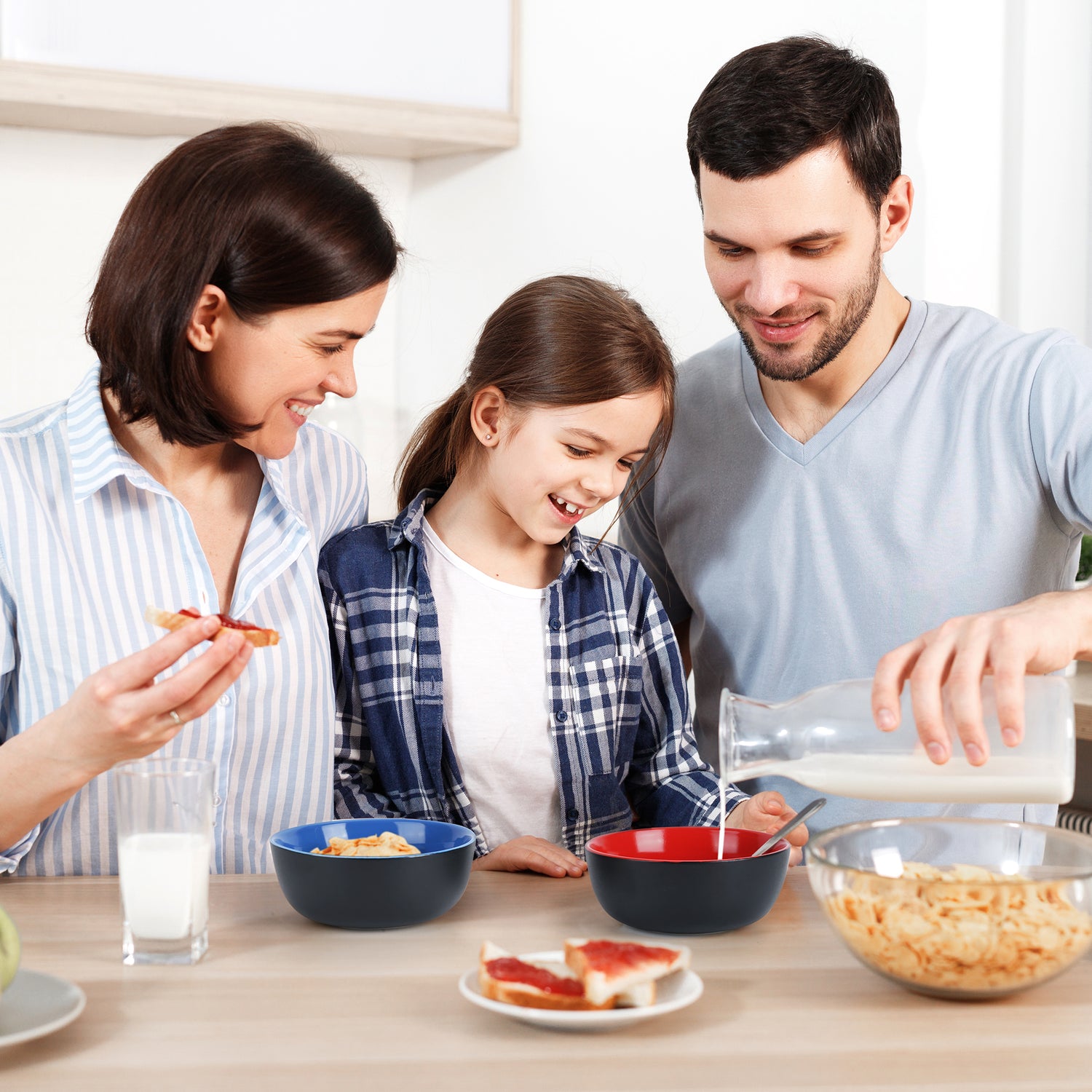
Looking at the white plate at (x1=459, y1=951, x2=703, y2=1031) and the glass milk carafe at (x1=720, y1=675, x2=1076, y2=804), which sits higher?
the glass milk carafe at (x1=720, y1=675, x2=1076, y2=804)

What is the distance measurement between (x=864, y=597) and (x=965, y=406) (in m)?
0.27

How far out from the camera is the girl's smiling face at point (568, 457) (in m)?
1.54

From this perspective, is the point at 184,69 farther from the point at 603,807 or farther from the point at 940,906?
the point at 940,906

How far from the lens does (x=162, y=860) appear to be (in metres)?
0.96

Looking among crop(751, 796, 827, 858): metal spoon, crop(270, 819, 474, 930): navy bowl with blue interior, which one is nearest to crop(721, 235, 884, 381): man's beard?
crop(751, 796, 827, 858): metal spoon

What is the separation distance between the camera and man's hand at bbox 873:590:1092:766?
0.96 metres

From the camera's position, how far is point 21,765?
3.55 ft

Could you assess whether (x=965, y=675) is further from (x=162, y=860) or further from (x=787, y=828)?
(x=162, y=860)

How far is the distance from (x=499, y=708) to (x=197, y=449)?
466mm

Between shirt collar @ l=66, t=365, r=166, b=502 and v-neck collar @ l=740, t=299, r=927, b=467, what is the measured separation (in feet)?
2.56

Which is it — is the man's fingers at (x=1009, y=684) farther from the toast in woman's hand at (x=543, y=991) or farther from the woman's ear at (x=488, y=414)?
the woman's ear at (x=488, y=414)

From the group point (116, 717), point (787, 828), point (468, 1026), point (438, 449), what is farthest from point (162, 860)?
point (438, 449)

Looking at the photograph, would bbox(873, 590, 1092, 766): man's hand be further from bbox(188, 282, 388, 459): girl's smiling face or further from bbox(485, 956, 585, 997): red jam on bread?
bbox(188, 282, 388, 459): girl's smiling face

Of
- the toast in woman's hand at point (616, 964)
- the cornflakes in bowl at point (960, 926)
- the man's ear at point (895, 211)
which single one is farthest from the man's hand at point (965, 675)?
the man's ear at point (895, 211)
